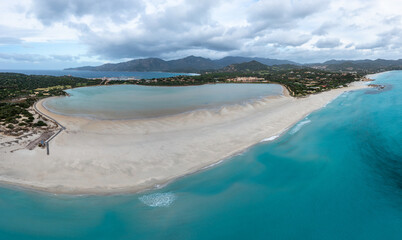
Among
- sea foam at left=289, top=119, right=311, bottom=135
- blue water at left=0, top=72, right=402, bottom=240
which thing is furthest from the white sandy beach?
blue water at left=0, top=72, right=402, bottom=240

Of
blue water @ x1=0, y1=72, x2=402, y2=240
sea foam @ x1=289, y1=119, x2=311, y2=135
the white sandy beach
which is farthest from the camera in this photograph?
sea foam @ x1=289, y1=119, x2=311, y2=135

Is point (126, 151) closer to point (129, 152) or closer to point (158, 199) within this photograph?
point (129, 152)

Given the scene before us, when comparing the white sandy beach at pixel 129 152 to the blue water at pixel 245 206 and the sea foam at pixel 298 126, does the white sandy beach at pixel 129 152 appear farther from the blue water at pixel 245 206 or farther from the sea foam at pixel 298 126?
the blue water at pixel 245 206

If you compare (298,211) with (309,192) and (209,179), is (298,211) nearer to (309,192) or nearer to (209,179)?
(309,192)

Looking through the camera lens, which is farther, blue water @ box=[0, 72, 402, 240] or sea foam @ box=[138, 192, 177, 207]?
sea foam @ box=[138, 192, 177, 207]

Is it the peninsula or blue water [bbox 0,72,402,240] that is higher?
the peninsula

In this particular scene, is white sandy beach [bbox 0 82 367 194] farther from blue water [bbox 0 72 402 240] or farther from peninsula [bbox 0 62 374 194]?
blue water [bbox 0 72 402 240]

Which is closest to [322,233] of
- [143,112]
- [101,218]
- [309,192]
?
[309,192]

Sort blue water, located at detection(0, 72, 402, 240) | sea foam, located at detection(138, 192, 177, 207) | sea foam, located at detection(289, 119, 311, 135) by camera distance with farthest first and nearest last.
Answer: sea foam, located at detection(289, 119, 311, 135) → sea foam, located at detection(138, 192, 177, 207) → blue water, located at detection(0, 72, 402, 240)
